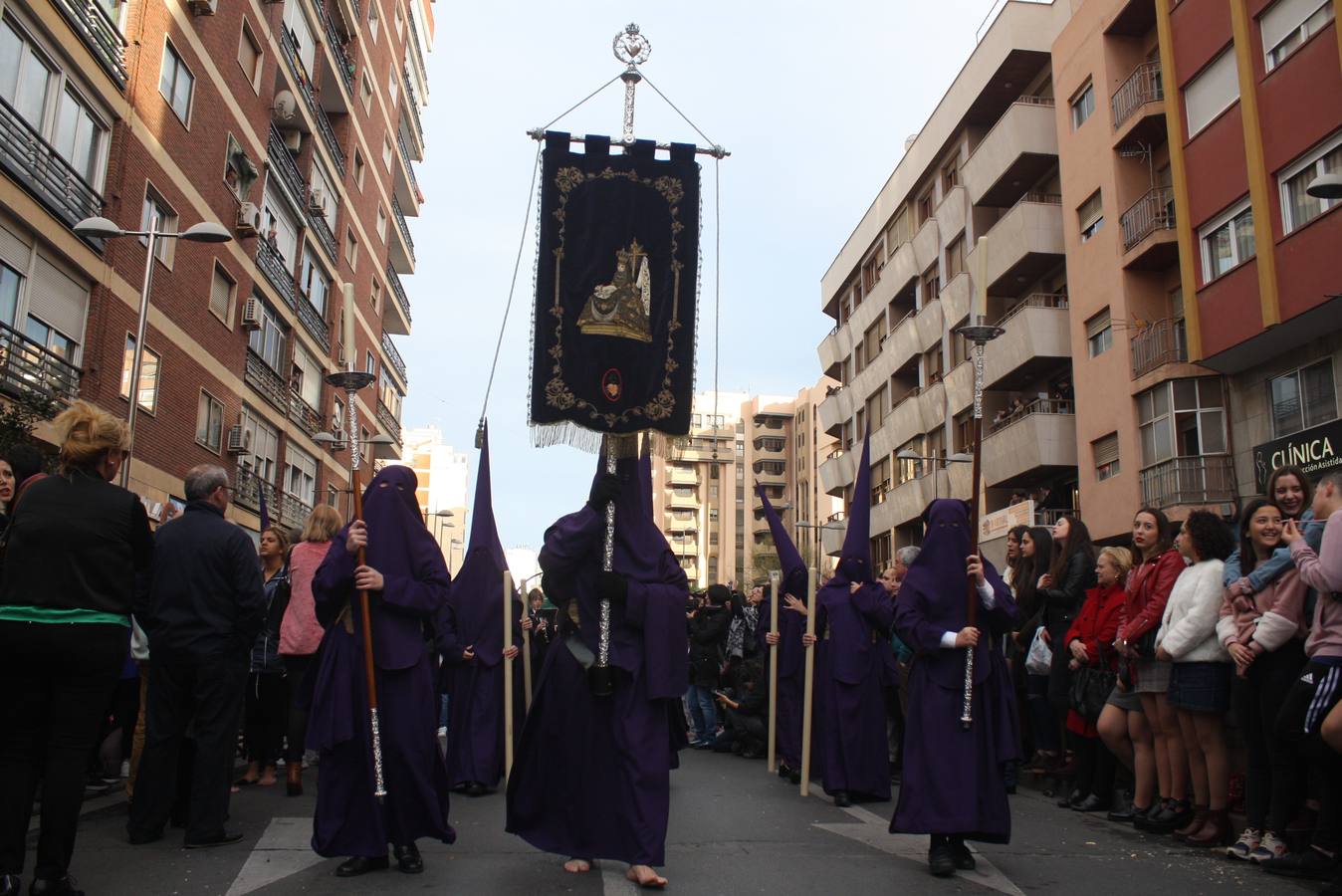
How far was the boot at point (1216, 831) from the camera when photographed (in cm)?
718

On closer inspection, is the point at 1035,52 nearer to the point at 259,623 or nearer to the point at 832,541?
the point at 832,541

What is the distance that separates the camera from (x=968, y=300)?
3722 centimetres

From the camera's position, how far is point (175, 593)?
22.4 feet

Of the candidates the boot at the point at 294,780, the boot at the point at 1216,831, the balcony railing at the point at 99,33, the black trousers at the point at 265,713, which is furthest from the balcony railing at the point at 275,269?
the boot at the point at 1216,831

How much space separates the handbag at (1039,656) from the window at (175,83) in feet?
63.8

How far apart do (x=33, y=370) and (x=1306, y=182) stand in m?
21.1

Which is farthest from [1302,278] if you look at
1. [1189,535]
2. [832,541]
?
[832,541]

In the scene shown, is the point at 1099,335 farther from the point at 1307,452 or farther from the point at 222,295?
the point at 222,295

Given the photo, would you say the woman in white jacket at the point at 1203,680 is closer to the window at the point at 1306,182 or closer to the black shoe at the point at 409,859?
the black shoe at the point at 409,859

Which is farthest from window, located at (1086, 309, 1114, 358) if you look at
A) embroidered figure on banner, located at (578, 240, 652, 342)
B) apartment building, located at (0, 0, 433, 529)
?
embroidered figure on banner, located at (578, 240, 652, 342)

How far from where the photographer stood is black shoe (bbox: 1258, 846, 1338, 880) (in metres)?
6.19

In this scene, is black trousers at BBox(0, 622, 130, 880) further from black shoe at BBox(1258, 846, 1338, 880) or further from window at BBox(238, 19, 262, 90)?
window at BBox(238, 19, 262, 90)

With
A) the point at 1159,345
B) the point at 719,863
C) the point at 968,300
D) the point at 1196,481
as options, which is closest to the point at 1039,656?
the point at 719,863

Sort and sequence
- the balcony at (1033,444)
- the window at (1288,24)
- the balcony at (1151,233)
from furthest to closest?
the balcony at (1033,444) < the balcony at (1151,233) < the window at (1288,24)
